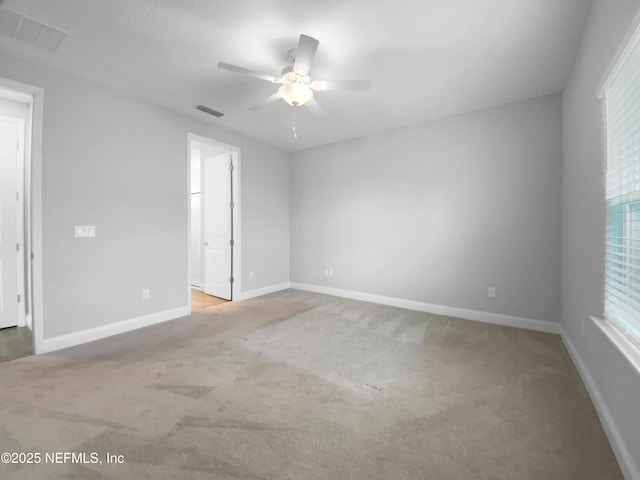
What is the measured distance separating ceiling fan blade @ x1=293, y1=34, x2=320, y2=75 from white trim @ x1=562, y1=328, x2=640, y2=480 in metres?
3.06

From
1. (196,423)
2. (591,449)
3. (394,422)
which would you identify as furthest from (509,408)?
(196,423)

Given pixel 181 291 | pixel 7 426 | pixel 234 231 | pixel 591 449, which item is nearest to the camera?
pixel 591 449

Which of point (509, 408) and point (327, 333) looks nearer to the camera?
point (509, 408)

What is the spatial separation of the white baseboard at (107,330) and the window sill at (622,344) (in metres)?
4.21

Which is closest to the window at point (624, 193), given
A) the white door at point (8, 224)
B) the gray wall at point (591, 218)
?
the gray wall at point (591, 218)

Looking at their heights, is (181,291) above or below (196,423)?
above

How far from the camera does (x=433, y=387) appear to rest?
6.80 ft

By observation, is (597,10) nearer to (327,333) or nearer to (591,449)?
(591,449)

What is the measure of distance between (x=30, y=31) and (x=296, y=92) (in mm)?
2111

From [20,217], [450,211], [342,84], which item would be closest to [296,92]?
[342,84]

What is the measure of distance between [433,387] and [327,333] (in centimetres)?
134

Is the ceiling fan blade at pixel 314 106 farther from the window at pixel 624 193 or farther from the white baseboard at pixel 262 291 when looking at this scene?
the white baseboard at pixel 262 291

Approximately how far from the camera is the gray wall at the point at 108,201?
2.67m

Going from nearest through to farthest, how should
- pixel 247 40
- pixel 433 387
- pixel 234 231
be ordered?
pixel 433 387 → pixel 247 40 → pixel 234 231
